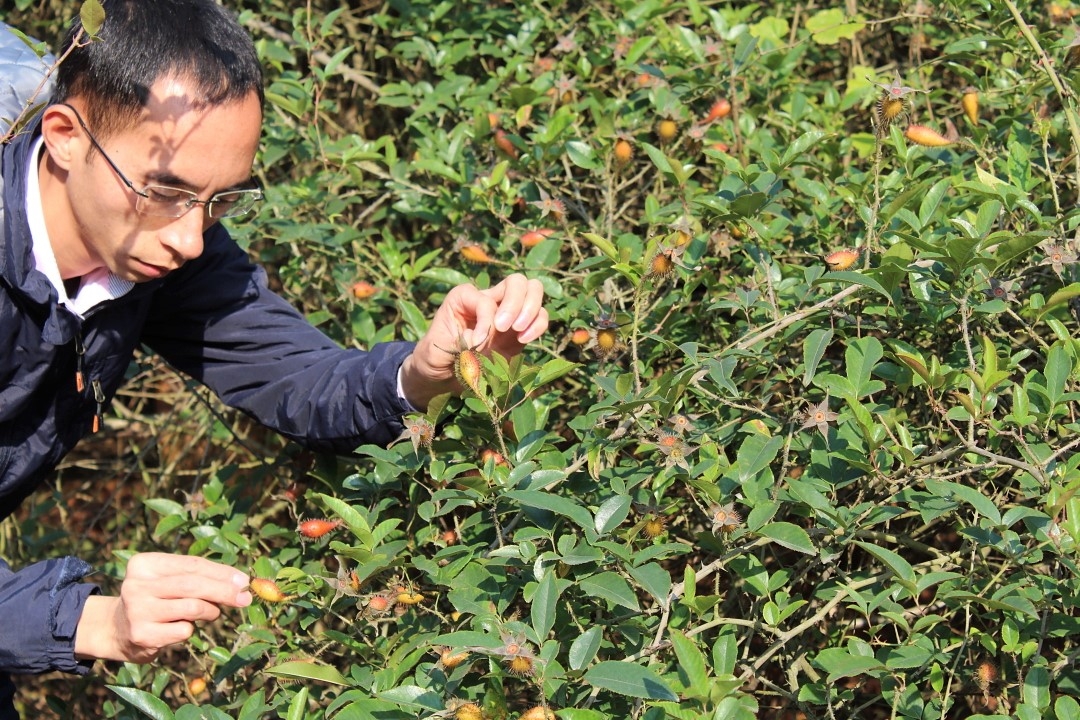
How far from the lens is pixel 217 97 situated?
169 cm

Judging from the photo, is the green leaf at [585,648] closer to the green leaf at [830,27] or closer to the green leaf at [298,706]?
the green leaf at [298,706]

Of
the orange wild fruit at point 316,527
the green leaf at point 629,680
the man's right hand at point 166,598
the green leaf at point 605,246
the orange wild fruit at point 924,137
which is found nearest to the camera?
the green leaf at point 629,680

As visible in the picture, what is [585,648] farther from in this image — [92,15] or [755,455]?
[92,15]

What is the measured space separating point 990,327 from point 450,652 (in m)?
0.97

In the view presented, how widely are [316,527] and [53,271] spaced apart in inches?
23.4

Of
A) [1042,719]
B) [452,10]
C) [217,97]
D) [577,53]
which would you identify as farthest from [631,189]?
[1042,719]

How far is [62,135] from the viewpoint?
1.76 meters

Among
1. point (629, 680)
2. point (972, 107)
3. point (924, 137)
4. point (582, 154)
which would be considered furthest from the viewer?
point (582, 154)

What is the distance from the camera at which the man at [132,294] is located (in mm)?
1633

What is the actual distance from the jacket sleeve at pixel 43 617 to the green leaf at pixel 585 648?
748mm

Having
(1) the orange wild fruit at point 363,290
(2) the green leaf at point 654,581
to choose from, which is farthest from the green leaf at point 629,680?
(1) the orange wild fruit at point 363,290

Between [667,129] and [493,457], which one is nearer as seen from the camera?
[493,457]

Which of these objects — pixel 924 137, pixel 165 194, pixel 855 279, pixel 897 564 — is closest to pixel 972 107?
pixel 924 137

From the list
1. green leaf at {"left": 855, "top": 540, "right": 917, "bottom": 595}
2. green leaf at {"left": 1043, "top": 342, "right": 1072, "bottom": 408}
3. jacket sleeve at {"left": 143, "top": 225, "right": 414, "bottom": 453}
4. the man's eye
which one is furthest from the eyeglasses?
green leaf at {"left": 1043, "top": 342, "right": 1072, "bottom": 408}
